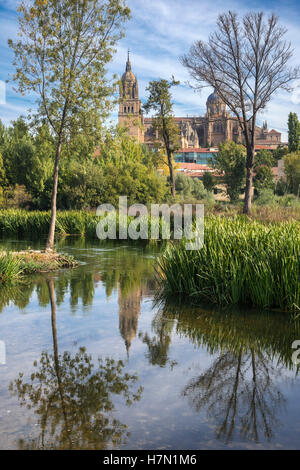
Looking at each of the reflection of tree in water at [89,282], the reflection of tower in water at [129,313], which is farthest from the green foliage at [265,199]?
the reflection of tower in water at [129,313]

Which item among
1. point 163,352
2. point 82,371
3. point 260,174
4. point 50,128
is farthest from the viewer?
point 260,174

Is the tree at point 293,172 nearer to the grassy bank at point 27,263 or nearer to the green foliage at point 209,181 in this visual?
the green foliage at point 209,181

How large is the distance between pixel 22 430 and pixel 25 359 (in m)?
1.56

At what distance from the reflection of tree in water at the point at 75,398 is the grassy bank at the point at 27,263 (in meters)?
4.36

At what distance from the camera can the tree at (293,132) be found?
6412 cm

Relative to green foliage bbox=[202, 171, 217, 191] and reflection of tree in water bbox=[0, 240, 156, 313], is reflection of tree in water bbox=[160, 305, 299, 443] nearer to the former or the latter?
reflection of tree in water bbox=[0, 240, 156, 313]

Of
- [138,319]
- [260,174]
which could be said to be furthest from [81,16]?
[260,174]

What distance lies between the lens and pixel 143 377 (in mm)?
4535

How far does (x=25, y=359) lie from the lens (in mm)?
5004

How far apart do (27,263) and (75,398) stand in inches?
273

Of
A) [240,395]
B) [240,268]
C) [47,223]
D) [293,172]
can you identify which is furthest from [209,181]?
[240,395]
